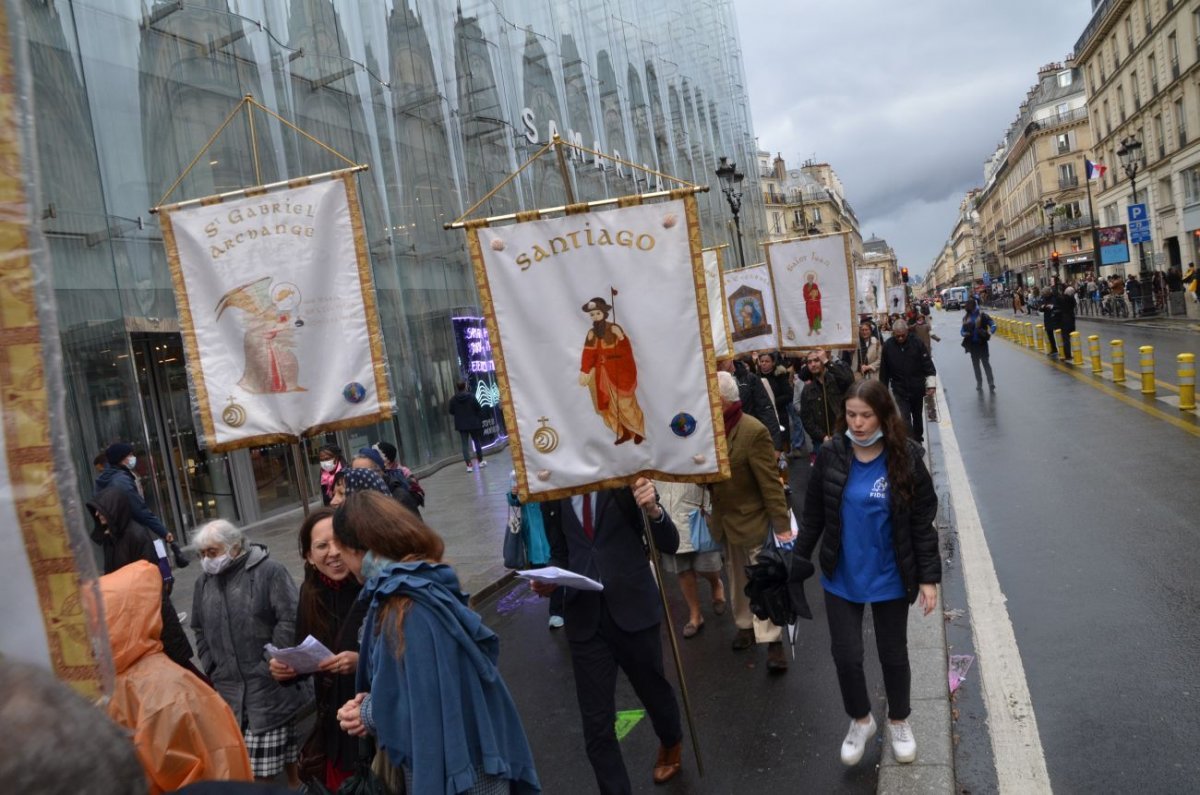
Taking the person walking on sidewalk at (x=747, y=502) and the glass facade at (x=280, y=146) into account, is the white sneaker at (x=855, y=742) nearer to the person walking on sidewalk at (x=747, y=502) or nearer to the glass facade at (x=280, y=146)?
the person walking on sidewalk at (x=747, y=502)

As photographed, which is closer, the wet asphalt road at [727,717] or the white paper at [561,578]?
the white paper at [561,578]

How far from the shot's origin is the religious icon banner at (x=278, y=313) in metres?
5.41

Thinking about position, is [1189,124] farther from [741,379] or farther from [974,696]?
[974,696]

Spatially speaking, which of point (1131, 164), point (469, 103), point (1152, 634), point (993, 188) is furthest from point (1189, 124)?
point (993, 188)

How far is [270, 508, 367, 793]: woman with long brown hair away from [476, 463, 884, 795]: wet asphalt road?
128cm

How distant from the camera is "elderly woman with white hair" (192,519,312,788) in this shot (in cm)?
417

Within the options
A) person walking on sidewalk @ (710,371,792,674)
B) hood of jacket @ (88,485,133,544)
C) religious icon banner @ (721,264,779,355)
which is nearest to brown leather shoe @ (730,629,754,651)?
person walking on sidewalk @ (710,371,792,674)

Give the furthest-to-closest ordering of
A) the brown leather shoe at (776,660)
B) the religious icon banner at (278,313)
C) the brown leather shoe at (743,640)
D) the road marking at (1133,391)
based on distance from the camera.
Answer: the road marking at (1133,391) < the brown leather shoe at (743,640) < the brown leather shoe at (776,660) < the religious icon banner at (278,313)

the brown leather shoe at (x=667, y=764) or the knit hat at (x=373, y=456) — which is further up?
the knit hat at (x=373, y=456)

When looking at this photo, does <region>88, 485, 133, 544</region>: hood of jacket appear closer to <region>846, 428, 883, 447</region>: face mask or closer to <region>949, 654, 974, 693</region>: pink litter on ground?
<region>846, 428, 883, 447</region>: face mask

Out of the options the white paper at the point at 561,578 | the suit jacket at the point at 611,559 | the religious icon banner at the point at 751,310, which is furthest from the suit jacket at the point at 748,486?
the religious icon banner at the point at 751,310

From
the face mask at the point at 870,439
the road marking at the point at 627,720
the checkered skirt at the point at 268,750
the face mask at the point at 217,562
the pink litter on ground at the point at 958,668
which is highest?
the face mask at the point at 870,439

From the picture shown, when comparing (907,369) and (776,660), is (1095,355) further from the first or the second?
(776,660)

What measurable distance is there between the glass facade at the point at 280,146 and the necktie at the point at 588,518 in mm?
2906
